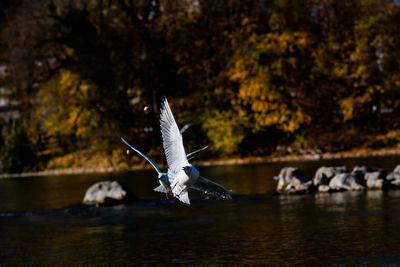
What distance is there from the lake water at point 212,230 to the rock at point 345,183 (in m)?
0.81

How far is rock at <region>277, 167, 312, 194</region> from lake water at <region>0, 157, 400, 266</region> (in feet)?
2.57

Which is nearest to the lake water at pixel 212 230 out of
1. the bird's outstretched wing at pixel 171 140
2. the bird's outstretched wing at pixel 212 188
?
the bird's outstretched wing at pixel 212 188

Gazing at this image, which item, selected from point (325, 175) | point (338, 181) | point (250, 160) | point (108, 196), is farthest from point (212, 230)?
point (250, 160)

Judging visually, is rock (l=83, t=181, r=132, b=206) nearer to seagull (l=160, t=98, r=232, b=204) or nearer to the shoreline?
seagull (l=160, t=98, r=232, b=204)

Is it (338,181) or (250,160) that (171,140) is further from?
(250,160)

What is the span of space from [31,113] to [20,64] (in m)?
7.51

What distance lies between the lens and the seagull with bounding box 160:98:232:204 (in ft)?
42.5

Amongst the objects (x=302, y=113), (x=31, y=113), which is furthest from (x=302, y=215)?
(x=31, y=113)

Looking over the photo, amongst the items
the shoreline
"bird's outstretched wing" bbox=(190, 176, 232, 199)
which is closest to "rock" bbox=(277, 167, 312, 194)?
the shoreline

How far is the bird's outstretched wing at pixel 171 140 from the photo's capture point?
13453mm

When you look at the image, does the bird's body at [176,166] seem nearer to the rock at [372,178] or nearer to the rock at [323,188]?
the rock at [323,188]

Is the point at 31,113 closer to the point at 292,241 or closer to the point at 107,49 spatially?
the point at 107,49

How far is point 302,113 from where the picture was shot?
57.9 metres

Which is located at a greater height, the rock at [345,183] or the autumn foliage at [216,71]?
the autumn foliage at [216,71]
